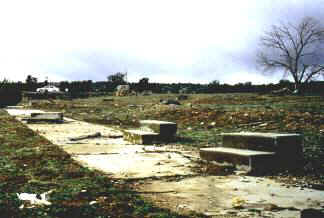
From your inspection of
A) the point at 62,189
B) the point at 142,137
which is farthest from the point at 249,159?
the point at 142,137

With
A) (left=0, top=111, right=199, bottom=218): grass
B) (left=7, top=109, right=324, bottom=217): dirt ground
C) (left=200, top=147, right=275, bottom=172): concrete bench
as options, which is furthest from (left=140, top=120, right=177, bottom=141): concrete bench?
(left=200, top=147, right=275, bottom=172): concrete bench

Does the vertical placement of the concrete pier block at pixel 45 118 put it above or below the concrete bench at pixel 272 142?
below

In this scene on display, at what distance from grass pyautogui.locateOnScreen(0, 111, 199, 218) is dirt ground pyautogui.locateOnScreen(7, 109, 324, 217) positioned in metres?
0.22

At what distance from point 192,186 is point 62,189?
1.33 metres

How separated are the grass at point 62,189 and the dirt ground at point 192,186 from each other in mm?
224

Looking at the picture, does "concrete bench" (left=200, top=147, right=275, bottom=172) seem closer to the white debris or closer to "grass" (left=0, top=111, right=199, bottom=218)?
"grass" (left=0, top=111, right=199, bottom=218)

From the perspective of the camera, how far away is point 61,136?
9438 millimetres

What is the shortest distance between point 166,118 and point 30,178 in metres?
10.9

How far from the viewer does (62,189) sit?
4121 millimetres

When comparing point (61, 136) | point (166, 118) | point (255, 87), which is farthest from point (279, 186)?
point (255, 87)

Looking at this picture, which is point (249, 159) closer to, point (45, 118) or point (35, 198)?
point (35, 198)

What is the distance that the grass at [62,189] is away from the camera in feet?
10.8

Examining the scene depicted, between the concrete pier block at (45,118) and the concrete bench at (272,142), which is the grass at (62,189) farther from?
the concrete pier block at (45,118)

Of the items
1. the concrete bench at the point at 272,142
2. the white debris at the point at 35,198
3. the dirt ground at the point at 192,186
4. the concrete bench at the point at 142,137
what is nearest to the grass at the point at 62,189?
the white debris at the point at 35,198
